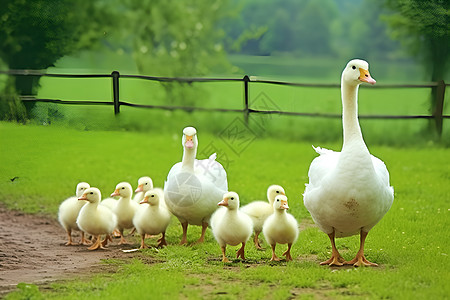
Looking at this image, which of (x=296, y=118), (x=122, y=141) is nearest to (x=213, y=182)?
(x=122, y=141)

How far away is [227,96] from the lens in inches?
1109

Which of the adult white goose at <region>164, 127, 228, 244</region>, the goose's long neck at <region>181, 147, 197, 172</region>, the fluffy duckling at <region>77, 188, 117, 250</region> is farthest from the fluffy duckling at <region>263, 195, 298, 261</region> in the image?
the fluffy duckling at <region>77, 188, 117, 250</region>

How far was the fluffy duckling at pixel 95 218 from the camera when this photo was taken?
9438 mm

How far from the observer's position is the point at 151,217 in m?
9.34

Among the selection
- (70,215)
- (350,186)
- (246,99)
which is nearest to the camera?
(350,186)

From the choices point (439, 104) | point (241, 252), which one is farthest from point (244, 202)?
point (439, 104)

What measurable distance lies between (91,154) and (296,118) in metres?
6.04

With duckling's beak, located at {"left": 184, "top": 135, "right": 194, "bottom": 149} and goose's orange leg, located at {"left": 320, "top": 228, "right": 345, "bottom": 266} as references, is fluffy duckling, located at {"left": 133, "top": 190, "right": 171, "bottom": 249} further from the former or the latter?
goose's orange leg, located at {"left": 320, "top": 228, "right": 345, "bottom": 266}

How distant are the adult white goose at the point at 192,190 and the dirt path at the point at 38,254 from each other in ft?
3.05

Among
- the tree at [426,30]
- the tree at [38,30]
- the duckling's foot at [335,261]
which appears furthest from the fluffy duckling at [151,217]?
the tree at [426,30]

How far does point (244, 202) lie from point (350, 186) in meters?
4.64

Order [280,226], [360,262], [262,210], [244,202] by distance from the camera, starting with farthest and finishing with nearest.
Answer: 1. [244,202]
2. [262,210]
3. [280,226]
4. [360,262]

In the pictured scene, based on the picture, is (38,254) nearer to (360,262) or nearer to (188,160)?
(188,160)

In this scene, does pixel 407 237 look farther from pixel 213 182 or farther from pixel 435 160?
pixel 435 160
